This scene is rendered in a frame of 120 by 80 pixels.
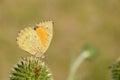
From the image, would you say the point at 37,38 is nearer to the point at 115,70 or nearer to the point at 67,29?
the point at 115,70

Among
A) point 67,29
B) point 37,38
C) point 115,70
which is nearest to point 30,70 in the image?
point 37,38

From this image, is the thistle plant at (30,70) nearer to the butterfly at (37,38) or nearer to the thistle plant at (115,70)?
the butterfly at (37,38)

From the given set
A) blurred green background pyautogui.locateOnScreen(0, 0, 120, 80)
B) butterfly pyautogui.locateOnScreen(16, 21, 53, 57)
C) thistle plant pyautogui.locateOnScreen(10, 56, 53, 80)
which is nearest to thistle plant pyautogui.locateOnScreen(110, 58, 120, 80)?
thistle plant pyautogui.locateOnScreen(10, 56, 53, 80)

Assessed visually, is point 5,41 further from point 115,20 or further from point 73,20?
point 115,20

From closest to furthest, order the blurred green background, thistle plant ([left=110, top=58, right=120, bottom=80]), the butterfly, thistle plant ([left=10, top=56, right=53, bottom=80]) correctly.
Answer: the butterfly, thistle plant ([left=10, top=56, right=53, bottom=80]), thistle plant ([left=110, top=58, right=120, bottom=80]), the blurred green background

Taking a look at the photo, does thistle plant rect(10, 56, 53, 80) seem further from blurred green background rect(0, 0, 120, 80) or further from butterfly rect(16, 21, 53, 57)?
blurred green background rect(0, 0, 120, 80)

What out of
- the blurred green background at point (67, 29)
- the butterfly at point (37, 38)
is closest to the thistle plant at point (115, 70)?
the butterfly at point (37, 38)

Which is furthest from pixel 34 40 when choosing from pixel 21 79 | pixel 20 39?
pixel 21 79

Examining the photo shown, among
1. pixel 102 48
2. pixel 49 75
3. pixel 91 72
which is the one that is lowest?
pixel 49 75
